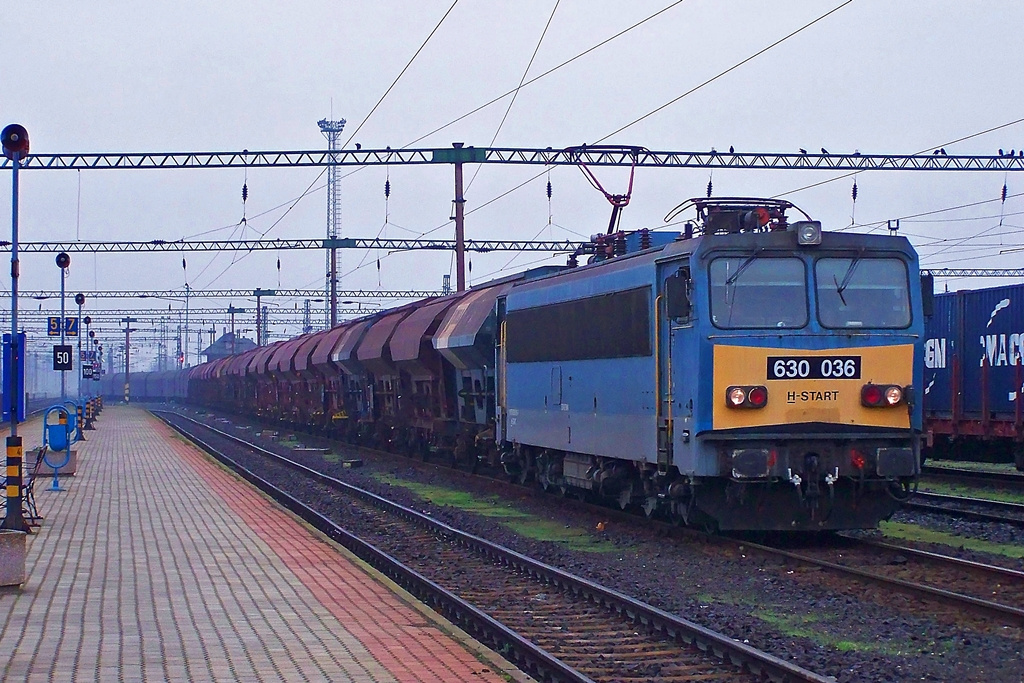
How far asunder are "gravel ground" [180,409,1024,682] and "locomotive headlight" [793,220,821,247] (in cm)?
319

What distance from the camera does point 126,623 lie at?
9.23 metres

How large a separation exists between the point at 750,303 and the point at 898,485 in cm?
244

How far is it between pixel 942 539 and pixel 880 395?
2377mm

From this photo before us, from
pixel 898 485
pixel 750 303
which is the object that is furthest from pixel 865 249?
pixel 898 485

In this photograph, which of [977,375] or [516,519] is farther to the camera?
[977,375]

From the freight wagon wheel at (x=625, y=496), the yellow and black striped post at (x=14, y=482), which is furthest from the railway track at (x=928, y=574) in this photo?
the yellow and black striped post at (x=14, y=482)

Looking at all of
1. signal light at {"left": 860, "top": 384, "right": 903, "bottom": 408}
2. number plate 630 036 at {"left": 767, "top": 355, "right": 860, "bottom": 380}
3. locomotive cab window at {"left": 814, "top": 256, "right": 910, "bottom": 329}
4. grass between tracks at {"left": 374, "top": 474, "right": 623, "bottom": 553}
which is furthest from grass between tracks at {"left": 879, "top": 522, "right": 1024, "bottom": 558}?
grass between tracks at {"left": 374, "top": 474, "right": 623, "bottom": 553}

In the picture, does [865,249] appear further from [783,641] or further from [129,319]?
[129,319]

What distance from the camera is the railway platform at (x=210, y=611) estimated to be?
7.76 metres

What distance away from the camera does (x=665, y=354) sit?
A: 510 inches

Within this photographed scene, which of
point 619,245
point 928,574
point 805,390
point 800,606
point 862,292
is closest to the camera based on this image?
point 800,606

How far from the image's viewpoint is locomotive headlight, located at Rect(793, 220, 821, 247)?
12.5 m

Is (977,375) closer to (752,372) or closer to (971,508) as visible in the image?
(971,508)

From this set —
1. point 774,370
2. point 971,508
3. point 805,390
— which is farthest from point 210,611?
point 971,508
